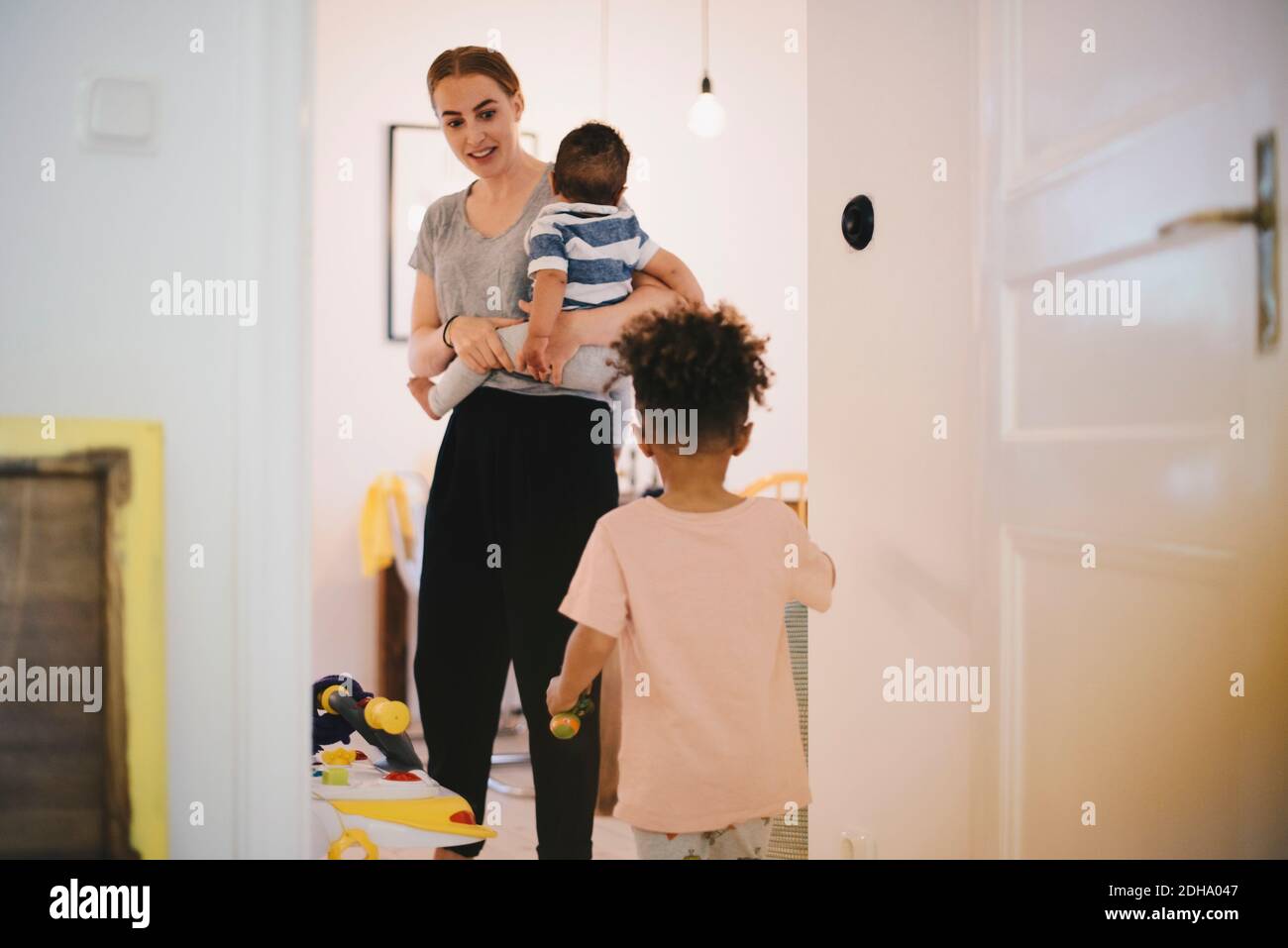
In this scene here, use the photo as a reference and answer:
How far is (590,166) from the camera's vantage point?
1.46 meters

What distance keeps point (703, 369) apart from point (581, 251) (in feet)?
0.84

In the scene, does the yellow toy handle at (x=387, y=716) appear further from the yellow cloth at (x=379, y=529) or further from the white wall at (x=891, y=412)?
the yellow cloth at (x=379, y=529)

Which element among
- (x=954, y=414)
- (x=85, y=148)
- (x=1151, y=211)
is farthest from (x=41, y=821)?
(x=1151, y=211)

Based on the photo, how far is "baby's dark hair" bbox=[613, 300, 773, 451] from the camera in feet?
4.53

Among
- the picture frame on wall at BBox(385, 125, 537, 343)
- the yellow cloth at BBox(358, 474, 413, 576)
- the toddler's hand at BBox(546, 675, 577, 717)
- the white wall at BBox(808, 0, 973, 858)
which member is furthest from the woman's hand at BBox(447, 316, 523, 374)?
the yellow cloth at BBox(358, 474, 413, 576)

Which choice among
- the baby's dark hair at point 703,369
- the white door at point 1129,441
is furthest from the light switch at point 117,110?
the white door at point 1129,441

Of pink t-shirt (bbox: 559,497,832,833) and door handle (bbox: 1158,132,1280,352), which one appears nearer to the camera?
door handle (bbox: 1158,132,1280,352)

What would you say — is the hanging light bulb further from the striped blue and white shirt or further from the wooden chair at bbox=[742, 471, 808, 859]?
the wooden chair at bbox=[742, 471, 808, 859]

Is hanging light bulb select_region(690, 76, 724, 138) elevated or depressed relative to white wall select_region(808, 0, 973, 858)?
elevated

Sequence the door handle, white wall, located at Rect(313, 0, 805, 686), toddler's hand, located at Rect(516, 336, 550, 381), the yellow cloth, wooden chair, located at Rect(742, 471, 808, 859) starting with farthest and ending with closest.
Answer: the yellow cloth < wooden chair, located at Rect(742, 471, 808, 859) < white wall, located at Rect(313, 0, 805, 686) < toddler's hand, located at Rect(516, 336, 550, 381) < the door handle

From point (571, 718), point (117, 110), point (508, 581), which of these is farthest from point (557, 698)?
point (117, 110)

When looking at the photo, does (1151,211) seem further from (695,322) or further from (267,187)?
(267,187)

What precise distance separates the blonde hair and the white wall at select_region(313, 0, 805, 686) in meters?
0.03

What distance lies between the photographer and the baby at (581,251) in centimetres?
144
